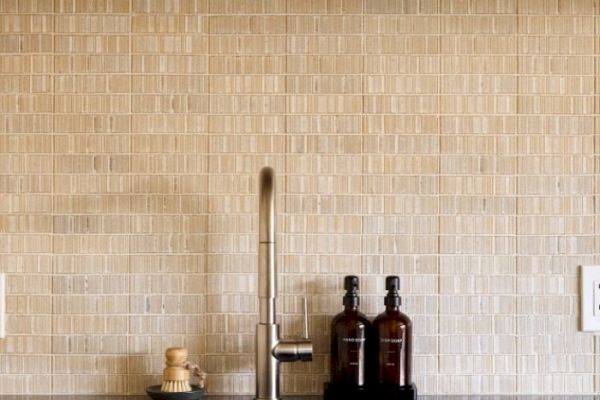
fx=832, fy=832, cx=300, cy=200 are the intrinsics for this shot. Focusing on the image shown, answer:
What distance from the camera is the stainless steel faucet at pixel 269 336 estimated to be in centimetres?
136

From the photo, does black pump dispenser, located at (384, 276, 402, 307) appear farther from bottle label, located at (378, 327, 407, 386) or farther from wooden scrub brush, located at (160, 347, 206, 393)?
wooden scrub brush, located at (160, 347, 206, 393)

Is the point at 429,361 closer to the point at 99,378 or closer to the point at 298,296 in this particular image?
the point at 298,296

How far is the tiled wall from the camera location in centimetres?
146

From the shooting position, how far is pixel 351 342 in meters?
1.38

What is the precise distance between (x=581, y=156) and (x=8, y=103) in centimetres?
102

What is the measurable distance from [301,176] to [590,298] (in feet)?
1.82

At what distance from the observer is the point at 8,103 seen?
1473mm

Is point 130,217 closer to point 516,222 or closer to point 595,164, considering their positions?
point 516,222

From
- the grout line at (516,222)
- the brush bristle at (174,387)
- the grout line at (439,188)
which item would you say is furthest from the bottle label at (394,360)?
the brush bristle at (174,387)

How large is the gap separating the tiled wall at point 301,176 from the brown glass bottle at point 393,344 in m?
0.08

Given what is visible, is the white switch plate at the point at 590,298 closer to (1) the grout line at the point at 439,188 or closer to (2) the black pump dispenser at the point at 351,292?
(1) the grout line at the point at 439,188

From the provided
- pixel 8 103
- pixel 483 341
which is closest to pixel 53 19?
pixel 8 103

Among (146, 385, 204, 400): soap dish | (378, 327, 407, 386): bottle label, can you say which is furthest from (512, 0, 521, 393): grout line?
(146, 385, 204, 400): soap dish

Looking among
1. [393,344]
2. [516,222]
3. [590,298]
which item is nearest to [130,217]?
[393,344]
